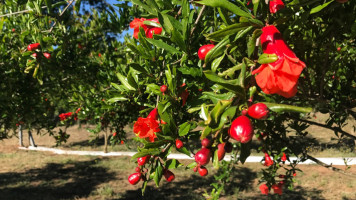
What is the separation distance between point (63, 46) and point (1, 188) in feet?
18.9

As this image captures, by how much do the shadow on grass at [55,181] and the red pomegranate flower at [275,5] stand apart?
18.9 ft

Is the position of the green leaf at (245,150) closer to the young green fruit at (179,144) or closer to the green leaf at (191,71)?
the young green fruit at (179,144)

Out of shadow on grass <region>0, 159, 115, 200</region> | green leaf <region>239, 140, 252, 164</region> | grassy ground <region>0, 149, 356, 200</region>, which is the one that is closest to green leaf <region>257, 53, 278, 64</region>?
green leaf <region>239, 140, 252, 164</region>

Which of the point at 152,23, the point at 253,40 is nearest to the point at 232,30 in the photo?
the point at 253,40

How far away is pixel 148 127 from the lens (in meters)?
0.86

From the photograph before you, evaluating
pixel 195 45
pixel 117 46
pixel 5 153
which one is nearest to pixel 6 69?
pixel 117 46

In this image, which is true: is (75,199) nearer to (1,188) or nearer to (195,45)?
(1,188)

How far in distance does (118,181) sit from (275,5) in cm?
646

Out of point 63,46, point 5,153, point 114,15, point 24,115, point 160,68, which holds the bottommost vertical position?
point 5,153

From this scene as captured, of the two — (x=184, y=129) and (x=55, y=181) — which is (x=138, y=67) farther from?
(x=55, y=181)

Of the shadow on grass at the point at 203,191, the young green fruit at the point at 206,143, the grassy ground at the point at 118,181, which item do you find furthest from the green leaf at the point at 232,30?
the shadow on grass at the point at 203,191

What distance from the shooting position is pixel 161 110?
785mm

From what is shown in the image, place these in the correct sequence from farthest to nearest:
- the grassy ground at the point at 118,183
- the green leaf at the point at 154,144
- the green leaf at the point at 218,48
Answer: the grassy ground at the point at 118,183 < the green leaf at the point at 154,144 < the green leaf at the point at 218,48

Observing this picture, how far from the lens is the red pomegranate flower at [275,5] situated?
61 centimetres
